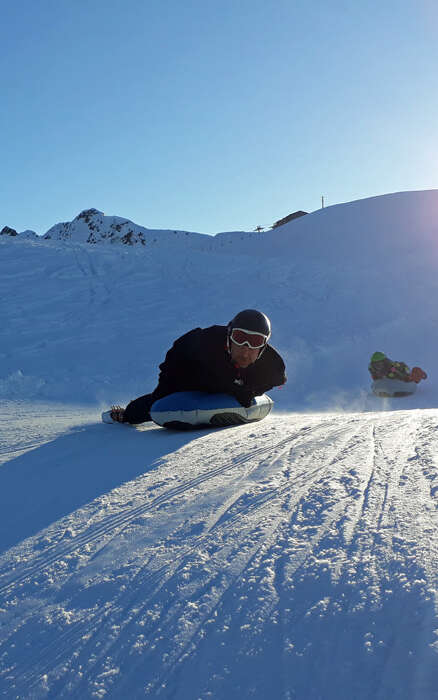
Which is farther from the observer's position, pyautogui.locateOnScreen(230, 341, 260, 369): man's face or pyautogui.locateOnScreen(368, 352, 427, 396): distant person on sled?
pyautogui.locateOnScreen(368, 352, 427, 396): distant person on sled

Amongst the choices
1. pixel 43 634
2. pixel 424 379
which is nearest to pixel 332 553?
pixel 43 634

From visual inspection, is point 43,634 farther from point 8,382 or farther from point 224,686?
point 8,382

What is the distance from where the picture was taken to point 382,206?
66.1ft

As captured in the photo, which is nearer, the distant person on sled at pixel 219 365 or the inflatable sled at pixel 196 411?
the inflatable sled at pixel 196 411

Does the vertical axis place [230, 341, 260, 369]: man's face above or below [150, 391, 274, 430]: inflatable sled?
above

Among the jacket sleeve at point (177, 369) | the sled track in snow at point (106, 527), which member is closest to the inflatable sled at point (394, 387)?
the jacket sleeve at point (177, 369)

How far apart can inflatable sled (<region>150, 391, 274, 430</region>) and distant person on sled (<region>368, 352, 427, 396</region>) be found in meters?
5.08

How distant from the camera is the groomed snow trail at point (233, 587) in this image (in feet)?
3.76

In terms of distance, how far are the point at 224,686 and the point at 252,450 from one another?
2.07m

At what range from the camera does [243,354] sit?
4.44m

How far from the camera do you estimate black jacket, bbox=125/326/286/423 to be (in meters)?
4.56

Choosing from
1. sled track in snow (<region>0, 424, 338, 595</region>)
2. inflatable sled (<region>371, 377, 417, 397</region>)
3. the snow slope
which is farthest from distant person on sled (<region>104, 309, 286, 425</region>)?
inflatable sled (<region>371, 377, 417, 397</region>)

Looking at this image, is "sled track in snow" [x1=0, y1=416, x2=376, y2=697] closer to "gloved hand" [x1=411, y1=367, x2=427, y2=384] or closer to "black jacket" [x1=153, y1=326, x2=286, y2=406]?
"black jacket" [x1=153, y1=326, x2=286, y2=406]

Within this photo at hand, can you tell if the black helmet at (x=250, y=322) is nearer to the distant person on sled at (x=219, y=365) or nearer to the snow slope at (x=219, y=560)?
the distant person on sled at (x=219, y=365)
